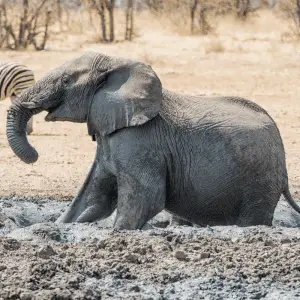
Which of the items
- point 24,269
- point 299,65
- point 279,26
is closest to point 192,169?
point 24,269

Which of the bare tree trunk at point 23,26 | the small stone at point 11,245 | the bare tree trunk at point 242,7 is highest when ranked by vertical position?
the small stone at point 11,245

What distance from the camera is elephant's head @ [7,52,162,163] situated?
707 cm

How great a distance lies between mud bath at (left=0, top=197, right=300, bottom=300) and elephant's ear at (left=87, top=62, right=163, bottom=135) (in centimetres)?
72

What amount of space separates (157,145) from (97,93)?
519mm

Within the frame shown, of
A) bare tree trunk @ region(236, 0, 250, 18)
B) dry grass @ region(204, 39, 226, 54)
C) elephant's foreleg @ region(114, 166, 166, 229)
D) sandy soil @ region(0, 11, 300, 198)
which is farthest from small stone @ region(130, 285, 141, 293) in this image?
bare tree trunk @ region(236, 0, 250, 18)

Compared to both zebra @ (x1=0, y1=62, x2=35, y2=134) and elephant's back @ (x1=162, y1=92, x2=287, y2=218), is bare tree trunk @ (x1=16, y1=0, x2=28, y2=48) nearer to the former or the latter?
zebra @ (x1=0, y1=62, x2=35, y2=134)

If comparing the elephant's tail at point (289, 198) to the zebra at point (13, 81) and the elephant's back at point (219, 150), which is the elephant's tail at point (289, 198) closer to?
the elephant's back at point (219, 150)

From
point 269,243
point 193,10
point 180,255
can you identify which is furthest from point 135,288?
point 193,10

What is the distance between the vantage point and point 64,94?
7.18m

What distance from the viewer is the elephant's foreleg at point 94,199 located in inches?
292

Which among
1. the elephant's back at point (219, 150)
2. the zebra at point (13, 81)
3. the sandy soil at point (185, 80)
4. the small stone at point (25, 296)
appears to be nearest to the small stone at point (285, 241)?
the elephant's back at point (219, 150)

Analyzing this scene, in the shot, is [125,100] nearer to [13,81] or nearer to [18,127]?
[18,127]

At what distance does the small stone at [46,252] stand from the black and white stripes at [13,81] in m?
8.38

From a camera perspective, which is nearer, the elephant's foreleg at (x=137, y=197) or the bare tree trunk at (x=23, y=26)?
the elephant's foreleg at (x=137, y=197)
